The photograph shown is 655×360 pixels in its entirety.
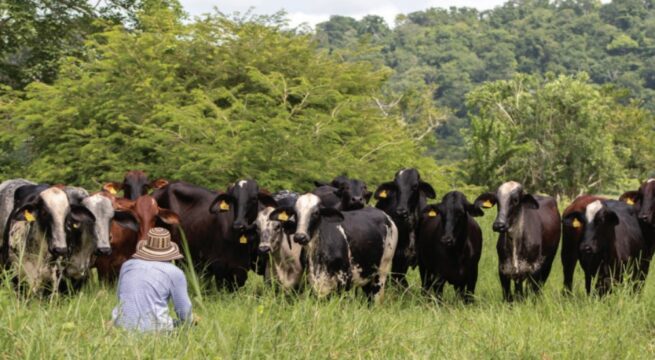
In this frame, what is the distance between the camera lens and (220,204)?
10305 millimetres

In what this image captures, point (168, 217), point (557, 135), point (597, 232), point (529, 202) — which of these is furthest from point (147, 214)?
point (557, 135)

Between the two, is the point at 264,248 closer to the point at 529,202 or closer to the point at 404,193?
the point at 404,193

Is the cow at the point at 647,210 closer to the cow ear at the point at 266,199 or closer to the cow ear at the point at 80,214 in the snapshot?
the cow ear at the point at 266,199

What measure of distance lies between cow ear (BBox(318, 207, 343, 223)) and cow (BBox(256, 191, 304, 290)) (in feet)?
0.99

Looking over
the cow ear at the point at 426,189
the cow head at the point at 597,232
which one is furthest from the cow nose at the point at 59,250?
the cow head at the point at 597,232

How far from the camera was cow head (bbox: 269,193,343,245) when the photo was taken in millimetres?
9008

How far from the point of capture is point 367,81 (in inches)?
819

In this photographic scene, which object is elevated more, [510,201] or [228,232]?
[510,201]

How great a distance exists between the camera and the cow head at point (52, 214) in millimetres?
8289

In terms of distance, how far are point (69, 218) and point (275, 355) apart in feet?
11.9

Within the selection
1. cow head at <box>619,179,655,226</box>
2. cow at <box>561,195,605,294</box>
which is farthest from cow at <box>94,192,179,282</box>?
cow head at <box>619,179,655,226</box>

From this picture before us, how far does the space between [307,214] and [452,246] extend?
2059 millimetres

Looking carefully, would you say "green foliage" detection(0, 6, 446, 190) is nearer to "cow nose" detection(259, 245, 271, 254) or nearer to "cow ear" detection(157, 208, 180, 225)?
"cow ear" detection(157, 208, 180, 225)

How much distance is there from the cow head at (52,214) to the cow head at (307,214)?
1.82 m
